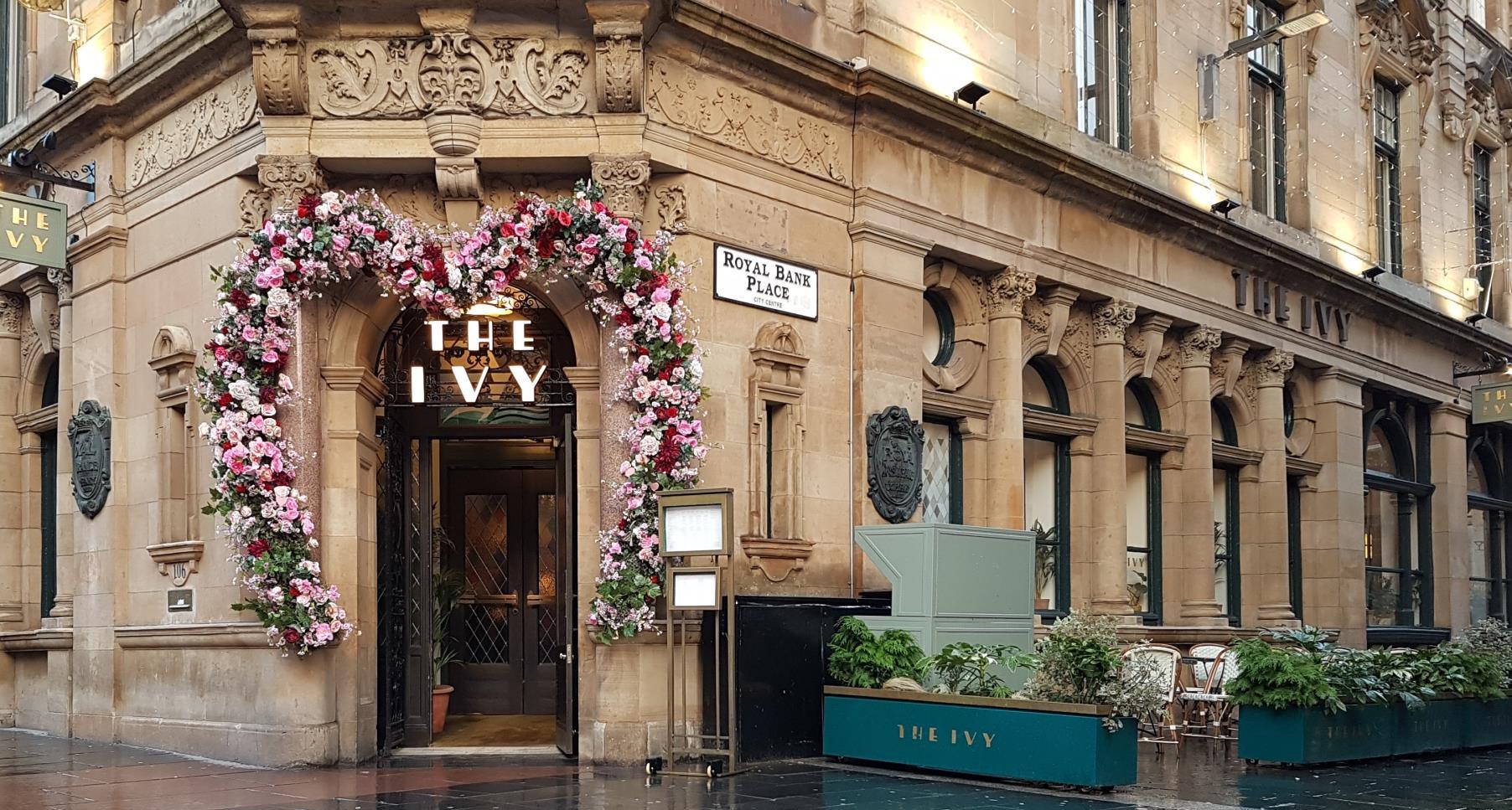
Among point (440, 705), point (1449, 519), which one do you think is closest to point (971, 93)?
point (440, 705)

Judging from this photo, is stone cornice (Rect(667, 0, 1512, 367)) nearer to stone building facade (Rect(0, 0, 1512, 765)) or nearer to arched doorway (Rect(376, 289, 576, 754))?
stone building facade (Rect(0, 0, 1512, 765))

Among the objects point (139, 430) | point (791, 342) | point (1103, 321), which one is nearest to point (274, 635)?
point (139, 430)

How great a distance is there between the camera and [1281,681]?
1484 centimetres

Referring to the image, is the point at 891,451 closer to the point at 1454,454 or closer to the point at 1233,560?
the point at 1233,560

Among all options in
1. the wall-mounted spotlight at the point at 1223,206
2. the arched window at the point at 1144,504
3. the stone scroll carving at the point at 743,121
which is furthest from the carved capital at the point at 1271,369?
the stone scroll carving at the point at 743,121

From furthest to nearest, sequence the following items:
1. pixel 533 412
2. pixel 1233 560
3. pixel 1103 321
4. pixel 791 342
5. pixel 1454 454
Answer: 1. pixel 1454 454
2. pixel 1233 560
3. pixel 1103 321
4. pixel 533 412
5. pixel 791 342

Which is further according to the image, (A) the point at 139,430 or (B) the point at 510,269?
(A) the point at 139,430

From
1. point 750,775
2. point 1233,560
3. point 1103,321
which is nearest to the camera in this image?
point 750,775

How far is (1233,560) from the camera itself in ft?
81.0

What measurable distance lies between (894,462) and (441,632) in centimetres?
548

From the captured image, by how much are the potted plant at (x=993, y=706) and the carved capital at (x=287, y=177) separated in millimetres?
6413

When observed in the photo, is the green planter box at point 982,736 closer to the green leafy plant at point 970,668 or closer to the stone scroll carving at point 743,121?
the green leafy plant at point 970,668

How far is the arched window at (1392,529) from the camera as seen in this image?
91.4 ft

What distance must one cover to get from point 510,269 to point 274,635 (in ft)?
12.8
